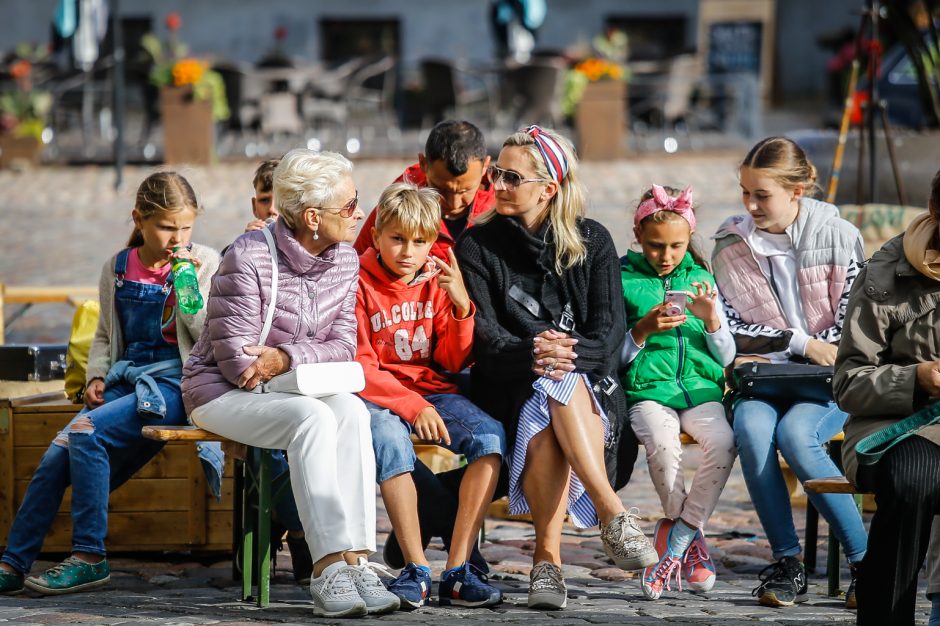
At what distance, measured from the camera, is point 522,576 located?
17.6ft

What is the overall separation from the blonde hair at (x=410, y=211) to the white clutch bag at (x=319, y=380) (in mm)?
507

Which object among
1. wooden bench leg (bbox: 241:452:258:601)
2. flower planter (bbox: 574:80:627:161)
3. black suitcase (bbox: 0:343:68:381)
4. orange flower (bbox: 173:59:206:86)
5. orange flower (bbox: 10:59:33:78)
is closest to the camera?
wooden bench leg (bbox: 241:452:258:601)

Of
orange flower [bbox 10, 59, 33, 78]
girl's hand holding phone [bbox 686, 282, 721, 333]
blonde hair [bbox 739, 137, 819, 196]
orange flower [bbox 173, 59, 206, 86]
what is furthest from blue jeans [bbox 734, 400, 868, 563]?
orange flower [bbox 10, 59, 33, 78]

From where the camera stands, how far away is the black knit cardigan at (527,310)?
199 inches

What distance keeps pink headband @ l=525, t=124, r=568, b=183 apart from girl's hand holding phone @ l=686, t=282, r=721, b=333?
2.02 feet

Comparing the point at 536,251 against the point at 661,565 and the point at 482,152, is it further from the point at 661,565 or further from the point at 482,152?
the point at 661,565

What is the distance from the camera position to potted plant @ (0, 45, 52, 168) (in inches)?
706

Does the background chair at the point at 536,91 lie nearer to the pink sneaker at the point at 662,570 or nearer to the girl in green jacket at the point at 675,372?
the girl in green jacket at the point at 675,372

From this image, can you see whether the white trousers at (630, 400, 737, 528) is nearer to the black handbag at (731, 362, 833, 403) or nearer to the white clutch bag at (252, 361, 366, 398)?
the black handbag at (731, 362, 833, 403)

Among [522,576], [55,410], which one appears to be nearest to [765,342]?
[522,576]

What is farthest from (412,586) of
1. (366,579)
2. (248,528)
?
(248,528)

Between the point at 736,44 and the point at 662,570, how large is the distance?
2077 centimetres

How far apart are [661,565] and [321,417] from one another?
1.27 metres

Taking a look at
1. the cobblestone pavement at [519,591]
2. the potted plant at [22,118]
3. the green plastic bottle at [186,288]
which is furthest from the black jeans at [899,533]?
the potted plant at [22,118]
